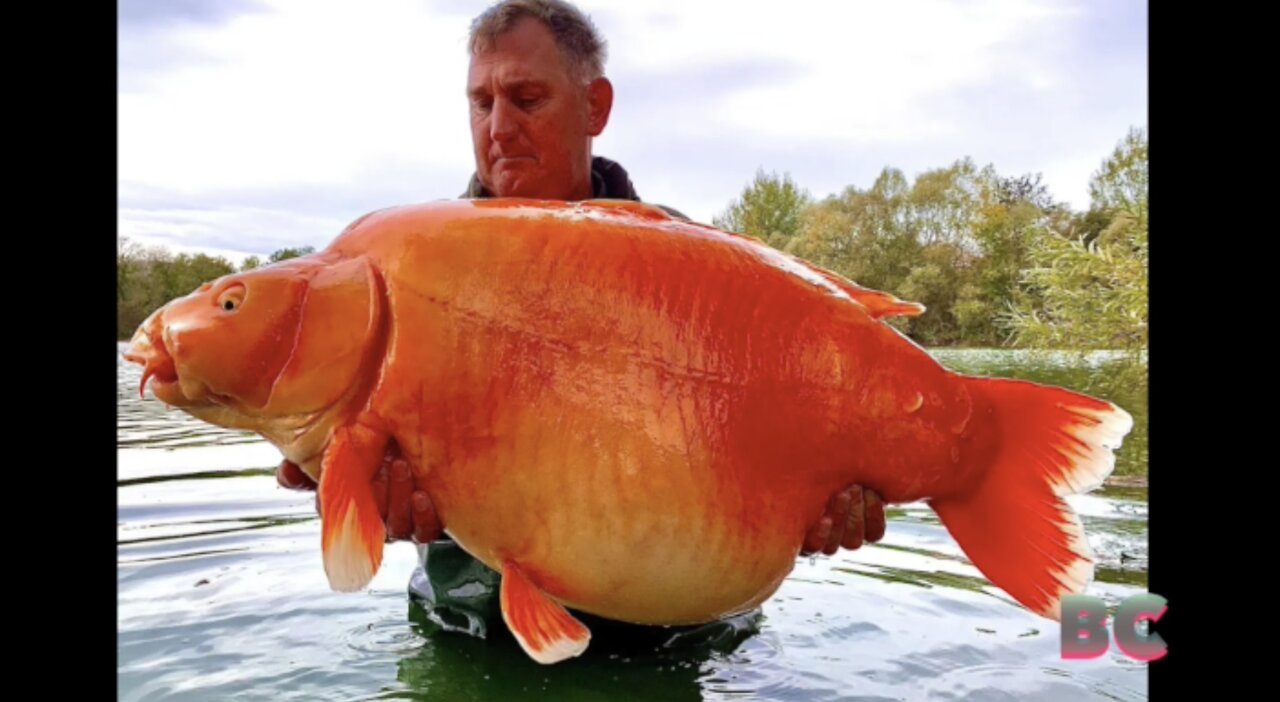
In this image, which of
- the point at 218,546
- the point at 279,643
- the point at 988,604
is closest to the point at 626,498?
the point at 279,643

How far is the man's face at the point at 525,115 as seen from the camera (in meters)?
3.20

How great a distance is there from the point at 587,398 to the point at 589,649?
1.48 metres

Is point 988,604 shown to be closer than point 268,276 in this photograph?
No

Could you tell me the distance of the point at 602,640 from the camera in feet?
10.4

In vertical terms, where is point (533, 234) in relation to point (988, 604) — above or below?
above

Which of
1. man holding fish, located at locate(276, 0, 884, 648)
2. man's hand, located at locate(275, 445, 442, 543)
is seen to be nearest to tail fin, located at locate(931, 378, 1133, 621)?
man's hand, located at locate(275, 445, 442, 543)

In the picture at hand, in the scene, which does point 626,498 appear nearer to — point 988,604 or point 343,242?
point 343,242

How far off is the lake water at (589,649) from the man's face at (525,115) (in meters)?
1.42

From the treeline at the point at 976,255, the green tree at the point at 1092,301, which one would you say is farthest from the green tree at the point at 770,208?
the green tree at the point at 1092,301

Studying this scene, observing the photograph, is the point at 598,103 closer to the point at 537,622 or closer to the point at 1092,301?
the point at 537,622

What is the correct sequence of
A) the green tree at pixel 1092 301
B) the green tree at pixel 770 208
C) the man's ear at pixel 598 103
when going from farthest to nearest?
the green tree at pixel 770 208 → the green tree at pixel 1092 301 → the man's ear at pixel 598 103

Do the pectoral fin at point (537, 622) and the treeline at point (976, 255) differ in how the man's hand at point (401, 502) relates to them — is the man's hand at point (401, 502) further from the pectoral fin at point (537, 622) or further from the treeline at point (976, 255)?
the treeline at point (976, 255)

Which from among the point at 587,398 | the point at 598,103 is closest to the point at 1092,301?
the point at 598,103
